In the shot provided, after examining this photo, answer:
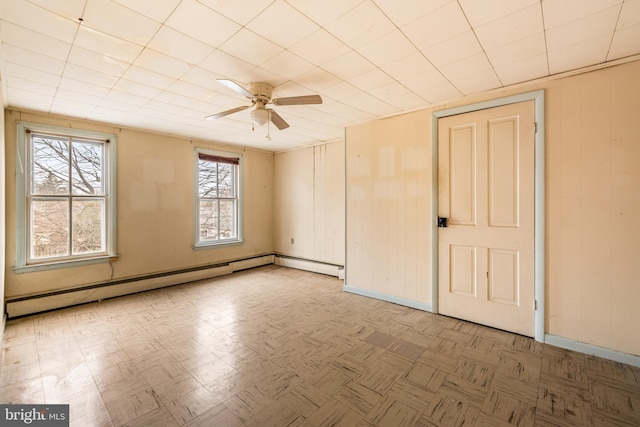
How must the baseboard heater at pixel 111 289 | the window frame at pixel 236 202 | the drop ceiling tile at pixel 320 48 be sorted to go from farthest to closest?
the window frame at pixel 236 202, the baseboard heater at pixel 111 289, the drop ceiling tile at pixel 320 48

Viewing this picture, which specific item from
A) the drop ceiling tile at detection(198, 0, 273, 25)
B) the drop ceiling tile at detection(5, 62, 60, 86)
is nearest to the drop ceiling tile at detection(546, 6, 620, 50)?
the drop ceiling tile at detection(198, 0, 273, 25)

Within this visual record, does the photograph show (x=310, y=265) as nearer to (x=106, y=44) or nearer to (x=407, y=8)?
(x=106, y=44)

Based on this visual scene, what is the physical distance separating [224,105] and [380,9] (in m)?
2.24

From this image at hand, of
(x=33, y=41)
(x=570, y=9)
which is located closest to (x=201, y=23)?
(x=33, y=41)

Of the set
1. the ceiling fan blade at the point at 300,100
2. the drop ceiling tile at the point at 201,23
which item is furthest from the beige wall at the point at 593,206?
the drop ceiling tile at the point at 201,23

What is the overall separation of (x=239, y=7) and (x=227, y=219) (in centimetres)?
448

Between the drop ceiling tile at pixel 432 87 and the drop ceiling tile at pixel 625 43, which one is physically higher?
the drop ceiling tile at pixel 432 87

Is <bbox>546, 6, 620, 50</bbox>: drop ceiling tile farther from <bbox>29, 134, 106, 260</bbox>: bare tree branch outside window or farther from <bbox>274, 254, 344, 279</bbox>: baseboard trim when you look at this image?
<bbox>29, 134, 106, 260</bbox>: bare tree branch outside window

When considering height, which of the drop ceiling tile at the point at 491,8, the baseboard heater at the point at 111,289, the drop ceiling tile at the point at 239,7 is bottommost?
the baseboard heater at the point at 111,289

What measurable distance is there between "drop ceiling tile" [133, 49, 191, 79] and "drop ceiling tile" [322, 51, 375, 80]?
1280mm

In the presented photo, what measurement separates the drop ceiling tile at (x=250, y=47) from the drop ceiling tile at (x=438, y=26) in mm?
994

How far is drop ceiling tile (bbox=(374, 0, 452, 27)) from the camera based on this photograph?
165cm

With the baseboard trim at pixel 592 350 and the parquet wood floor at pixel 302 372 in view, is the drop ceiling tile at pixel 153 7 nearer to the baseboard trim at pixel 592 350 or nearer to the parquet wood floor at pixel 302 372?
the parquet wood floor at pixel 302 372

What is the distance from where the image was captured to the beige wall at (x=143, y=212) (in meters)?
3.43
